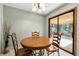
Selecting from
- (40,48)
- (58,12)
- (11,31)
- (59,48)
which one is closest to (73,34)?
(59,48)

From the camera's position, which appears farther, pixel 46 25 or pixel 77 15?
pixel 77 15

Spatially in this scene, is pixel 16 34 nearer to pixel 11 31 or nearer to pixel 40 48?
pixel 11 31

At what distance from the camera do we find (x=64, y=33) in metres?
1.03

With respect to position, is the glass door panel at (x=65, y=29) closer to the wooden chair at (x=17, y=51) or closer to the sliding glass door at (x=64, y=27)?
the sliding glass door at (x=64, y=27)

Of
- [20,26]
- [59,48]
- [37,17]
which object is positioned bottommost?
[59,48]

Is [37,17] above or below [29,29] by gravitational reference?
above

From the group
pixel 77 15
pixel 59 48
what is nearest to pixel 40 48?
pixel 59 48

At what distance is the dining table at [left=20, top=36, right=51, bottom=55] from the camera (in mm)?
1052

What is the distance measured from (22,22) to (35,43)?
14.8 inches

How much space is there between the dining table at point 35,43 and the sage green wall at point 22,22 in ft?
0.22

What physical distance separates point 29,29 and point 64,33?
48cm

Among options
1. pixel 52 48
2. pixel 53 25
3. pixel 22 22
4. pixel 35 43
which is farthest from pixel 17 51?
pixel 53 25

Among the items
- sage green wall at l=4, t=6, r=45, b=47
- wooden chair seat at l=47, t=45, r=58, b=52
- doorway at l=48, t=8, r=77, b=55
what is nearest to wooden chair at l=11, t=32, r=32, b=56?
sage green wall at l=4, t=6, r=45, b=47

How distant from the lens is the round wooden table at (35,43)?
1.06 meters
